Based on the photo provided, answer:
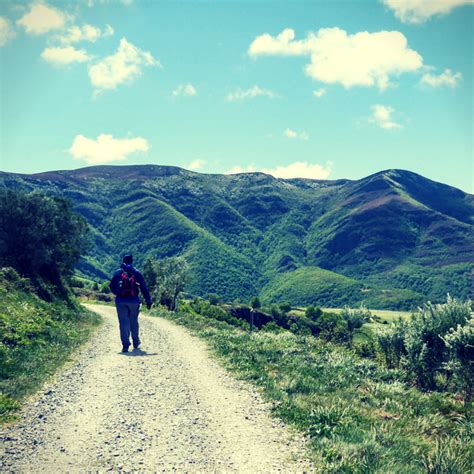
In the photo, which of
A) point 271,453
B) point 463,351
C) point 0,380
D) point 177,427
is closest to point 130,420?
point 177,427

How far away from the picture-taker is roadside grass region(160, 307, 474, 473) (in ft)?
19.6

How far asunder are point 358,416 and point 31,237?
2702 cm

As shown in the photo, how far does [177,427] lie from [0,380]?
4895 millimetres

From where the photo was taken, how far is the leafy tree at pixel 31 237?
2781 cm

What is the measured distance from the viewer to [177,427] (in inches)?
281

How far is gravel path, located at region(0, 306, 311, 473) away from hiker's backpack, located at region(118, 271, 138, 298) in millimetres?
3044

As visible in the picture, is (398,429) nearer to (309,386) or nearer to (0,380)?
(309,386)

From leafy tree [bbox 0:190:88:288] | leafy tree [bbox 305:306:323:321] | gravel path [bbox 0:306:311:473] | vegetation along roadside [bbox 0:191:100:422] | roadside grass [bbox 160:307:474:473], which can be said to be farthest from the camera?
leafy tree [bbox 305:306:323:321]

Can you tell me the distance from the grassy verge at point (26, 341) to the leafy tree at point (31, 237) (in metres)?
5.30

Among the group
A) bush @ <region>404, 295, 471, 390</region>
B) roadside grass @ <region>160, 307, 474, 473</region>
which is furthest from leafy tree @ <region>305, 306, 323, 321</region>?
roadside grass @ <region>160, 307, 474, 473</region>

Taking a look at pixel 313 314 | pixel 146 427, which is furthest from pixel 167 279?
pixel 313 314

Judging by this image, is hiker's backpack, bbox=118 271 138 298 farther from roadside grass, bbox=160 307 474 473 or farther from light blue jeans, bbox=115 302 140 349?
roadside grass, bbox=160 307 474 473

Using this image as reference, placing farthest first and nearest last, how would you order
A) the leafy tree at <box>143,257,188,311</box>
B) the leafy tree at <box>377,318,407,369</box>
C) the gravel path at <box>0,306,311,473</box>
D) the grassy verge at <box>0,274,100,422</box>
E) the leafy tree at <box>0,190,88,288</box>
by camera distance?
1. the leafy tree at <box>143,257,188,311</box>
2. the leafy tree at <box>0,190,88,288</box>
3. the leafy tree at <box>377,318,407,369</box>
4. the grassy verge at <box>0,274,100,422</box>
5. the gravel path at <box>0,306,311,473</box>

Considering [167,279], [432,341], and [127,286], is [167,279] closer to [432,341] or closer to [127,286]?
[432,341]
